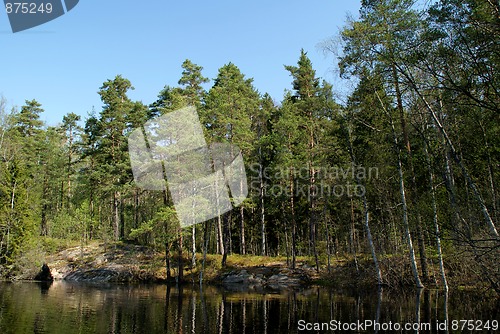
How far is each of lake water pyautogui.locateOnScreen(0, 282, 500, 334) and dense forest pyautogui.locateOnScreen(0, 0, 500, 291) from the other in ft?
5.25

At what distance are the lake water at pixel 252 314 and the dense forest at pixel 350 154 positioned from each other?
5.25ft

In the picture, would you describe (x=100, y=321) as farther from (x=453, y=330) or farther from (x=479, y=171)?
(x=479, y=171)

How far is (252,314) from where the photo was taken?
43.8 ft

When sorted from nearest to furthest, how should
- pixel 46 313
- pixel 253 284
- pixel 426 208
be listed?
pixel 46 313
pixel 426 208
pixel 253 284

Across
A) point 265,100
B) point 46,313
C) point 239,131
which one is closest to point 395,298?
point 46,313

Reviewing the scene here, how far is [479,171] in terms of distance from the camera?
17.7 m

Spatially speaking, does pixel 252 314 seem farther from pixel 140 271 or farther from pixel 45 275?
pixel 45 275

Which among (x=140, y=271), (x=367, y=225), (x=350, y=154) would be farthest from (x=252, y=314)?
(x=140, y=271)

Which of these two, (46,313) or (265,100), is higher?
(265,100)

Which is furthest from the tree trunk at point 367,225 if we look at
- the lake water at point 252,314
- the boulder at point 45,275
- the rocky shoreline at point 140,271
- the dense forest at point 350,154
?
the boulder at point 45,275

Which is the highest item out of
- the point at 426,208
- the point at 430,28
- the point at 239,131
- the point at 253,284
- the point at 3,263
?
the point at 239,131

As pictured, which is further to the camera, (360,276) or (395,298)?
(360,276)

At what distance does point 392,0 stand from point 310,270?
17928 mm

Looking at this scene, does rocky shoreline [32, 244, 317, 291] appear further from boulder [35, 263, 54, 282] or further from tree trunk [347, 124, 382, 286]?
tree trunk [347, 124, 382, 286]
